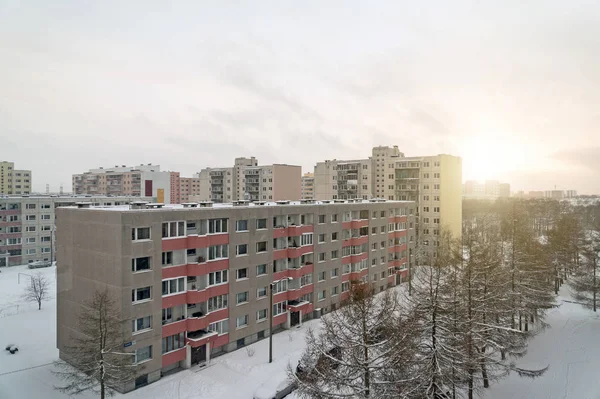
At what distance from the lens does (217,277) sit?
33250 mm

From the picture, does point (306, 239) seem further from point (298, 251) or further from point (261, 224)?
point (261, 224)

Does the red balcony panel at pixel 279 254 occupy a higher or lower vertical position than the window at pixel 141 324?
higher

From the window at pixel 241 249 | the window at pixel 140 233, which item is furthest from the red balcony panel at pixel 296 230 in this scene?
the window at pixel 140 233

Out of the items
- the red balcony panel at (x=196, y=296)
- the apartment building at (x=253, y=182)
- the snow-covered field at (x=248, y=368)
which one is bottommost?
the snow-covered field at (x=248, y=368)

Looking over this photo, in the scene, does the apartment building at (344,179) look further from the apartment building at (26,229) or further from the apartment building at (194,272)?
the apartment building at (26,229)

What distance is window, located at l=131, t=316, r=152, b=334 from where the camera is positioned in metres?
26.9

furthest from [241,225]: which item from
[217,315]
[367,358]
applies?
[367,358]

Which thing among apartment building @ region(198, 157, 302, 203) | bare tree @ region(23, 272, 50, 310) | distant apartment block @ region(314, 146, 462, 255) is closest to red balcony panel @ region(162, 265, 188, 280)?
bare tree @ region(23, 272, 50, 310)

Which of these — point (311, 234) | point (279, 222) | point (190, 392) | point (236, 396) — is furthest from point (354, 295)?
point (311, 234)

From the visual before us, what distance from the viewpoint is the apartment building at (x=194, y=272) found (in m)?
27.2

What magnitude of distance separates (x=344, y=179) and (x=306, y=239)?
56043 millimetres

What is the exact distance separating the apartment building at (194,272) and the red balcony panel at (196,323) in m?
0.08

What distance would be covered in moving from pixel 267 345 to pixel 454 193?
206ft

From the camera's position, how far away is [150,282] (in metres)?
27.9
